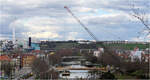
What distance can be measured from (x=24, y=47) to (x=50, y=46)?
11515 millimetres

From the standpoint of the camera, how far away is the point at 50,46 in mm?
76062

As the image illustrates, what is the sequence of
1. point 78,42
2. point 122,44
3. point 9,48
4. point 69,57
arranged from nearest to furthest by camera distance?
point 122,44, point 69,57, point 78,42, point 9,48

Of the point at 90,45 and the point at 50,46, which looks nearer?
the point at 90,45

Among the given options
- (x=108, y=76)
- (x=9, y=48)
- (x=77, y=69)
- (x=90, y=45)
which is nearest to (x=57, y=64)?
(x=77, y=69)

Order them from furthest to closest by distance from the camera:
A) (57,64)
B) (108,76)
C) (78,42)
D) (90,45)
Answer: (78,42) < (90,45) < (57,64) < (108,76)

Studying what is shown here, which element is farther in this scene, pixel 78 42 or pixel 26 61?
pixel 78 42

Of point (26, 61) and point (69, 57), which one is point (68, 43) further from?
point (26, 61)

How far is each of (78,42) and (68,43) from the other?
4243mm

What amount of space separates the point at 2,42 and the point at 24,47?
6.96 m

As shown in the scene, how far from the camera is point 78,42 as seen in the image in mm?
71688

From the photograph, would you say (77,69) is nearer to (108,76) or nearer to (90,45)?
(108,76)

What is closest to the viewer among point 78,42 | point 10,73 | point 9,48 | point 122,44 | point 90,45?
point 10,73

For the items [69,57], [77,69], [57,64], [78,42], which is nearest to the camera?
[77,69]

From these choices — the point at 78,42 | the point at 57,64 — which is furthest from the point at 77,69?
the point at 78,42
